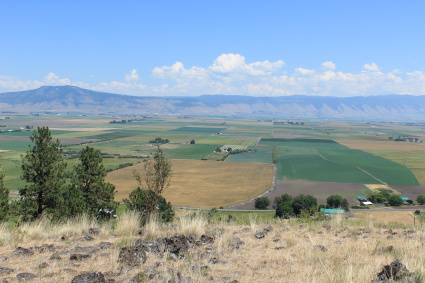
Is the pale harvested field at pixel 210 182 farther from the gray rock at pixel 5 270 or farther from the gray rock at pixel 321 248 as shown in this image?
the gray rock at pixel 5 270

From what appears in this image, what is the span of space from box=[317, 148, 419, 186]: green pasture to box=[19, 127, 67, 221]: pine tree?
221 feet

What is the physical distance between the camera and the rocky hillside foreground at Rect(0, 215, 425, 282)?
6.34m

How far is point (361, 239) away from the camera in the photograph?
381 inches

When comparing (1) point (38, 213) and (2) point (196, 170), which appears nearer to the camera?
(1) point (38, 213)

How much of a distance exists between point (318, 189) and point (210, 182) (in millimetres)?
22138

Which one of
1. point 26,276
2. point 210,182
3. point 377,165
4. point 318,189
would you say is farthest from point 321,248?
point 377,165

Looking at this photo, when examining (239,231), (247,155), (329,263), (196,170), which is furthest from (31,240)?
(247,155)

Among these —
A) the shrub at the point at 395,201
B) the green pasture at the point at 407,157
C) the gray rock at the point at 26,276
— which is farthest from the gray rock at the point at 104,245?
the green pasture at the point at 407,157

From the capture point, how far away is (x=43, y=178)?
20.5m

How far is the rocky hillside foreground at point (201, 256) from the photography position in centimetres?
634

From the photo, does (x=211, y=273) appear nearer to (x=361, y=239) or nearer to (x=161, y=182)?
(x=361, y=239)

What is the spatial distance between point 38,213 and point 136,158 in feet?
238

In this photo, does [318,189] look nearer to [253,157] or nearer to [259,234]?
[253,157]

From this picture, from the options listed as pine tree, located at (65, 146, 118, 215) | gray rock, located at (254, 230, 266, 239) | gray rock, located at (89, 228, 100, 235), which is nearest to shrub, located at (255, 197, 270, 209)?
pine tree, located at (65, 146, 118, 215)
